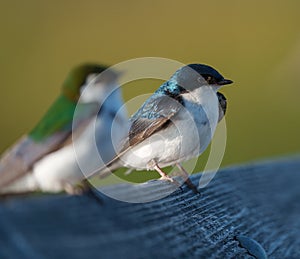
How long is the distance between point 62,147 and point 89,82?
1.85 feet

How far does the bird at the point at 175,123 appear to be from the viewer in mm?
2350

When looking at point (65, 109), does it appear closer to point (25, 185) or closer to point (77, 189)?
point (25, 185)

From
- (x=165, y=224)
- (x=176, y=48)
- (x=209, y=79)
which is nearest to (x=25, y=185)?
(x=209, y=79)

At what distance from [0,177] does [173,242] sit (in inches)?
39.3

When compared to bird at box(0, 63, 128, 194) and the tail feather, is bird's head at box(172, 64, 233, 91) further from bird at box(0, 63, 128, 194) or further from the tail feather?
the tail feather

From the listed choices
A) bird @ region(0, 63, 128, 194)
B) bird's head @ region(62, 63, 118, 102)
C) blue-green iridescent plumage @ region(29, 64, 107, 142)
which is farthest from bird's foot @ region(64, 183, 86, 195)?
bird's head @ region(62, 63, 118, 102)

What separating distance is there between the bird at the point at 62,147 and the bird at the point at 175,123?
0.07m

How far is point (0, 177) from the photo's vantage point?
2467 millimetres

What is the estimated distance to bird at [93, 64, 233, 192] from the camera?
→ 2.35 m

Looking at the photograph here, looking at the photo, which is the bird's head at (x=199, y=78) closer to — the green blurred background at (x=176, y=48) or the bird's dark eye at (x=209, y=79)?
the bird's dark eye at (x=209, y=79)

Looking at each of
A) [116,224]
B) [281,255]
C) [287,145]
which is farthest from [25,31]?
[116,224]

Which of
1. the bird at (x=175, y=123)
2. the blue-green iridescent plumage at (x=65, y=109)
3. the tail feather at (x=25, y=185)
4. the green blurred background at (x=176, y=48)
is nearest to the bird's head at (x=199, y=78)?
the bird at (x=175, y=123)

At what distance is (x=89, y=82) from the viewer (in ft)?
10.2

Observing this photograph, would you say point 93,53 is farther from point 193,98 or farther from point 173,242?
point 173,242
